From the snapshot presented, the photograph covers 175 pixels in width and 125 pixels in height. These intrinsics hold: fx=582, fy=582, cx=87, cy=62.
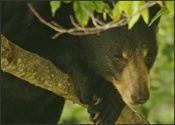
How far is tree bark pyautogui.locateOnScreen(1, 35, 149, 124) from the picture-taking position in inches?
142

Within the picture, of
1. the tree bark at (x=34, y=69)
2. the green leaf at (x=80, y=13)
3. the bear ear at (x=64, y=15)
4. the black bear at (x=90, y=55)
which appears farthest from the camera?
the bear ear at (x=64, y=15)

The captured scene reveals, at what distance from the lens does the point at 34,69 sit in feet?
12.8

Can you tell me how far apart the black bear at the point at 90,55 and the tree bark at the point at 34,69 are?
0.18 m

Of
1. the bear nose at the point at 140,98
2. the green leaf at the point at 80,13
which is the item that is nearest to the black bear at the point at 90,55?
the bear nose at the point at 140,98

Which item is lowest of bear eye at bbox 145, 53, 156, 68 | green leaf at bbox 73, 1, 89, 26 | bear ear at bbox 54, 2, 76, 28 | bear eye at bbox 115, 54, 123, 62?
bear eye at bbox 145, 53, 156, 68

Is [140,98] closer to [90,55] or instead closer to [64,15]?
[90,55]

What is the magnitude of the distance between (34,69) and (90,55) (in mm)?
1028

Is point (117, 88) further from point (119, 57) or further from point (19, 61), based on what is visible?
point (19, 61)

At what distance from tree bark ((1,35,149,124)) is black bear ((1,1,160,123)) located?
185mm

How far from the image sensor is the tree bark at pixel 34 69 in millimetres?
3604

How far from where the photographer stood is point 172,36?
8.54m

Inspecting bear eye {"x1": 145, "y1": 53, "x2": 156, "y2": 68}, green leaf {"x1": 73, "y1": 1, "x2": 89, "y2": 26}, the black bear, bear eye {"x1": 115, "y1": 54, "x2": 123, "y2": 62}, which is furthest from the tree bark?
green leaf {"x1": 73, "y1": 1, "x2": 89, "y2": 26}

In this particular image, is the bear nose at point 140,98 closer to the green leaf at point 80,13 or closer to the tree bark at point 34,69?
the tree bark at point 34,69

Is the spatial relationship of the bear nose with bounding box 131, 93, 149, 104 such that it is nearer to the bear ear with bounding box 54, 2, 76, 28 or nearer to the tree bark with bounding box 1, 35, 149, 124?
the tree bark with bounding box 1, 35, 149, 124
